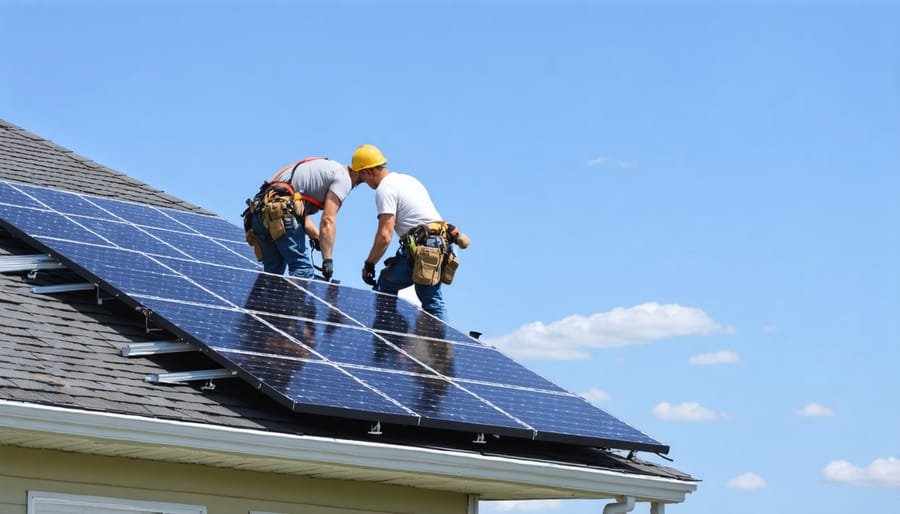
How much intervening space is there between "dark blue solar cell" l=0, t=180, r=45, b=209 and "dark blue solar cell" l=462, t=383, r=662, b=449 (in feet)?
16.5

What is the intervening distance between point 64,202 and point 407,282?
3.65 meters

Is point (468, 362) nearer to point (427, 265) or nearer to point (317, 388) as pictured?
point (427, 265)

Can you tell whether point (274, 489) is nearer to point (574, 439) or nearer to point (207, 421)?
point (207, 421)

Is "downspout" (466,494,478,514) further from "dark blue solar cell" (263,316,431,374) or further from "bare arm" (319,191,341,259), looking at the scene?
"bare arm" (319,191,341,259)

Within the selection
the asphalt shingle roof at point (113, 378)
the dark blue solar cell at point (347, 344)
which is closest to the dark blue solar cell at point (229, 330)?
the dark blue solar cell at point (347, 344)

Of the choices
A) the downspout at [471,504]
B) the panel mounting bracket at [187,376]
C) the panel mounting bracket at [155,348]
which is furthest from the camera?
the downspout at [471,504]

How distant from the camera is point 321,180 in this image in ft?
46.7

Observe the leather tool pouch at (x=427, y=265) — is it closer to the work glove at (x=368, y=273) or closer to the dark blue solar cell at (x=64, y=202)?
the work glove at (x=368, y=273)

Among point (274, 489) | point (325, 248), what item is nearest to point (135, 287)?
point (274, 489)

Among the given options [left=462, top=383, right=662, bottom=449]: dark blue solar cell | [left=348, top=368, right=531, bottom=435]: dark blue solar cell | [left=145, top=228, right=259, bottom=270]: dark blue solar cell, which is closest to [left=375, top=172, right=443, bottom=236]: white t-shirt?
[left=145, top=228, right=259, bottom=270]: dark blue solar cell

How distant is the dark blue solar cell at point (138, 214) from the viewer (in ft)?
47.9

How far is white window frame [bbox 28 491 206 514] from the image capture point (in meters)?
9.39

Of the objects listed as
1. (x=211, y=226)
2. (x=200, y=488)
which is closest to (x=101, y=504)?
(x=200, y=488)

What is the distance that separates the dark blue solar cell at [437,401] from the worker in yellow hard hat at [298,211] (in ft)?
10.6
